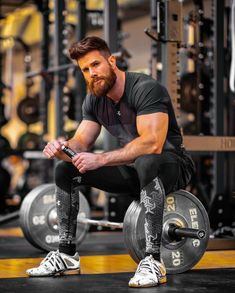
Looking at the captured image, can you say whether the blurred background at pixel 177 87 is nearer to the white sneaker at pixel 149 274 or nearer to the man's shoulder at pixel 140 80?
the man's shoulder at pixel 140 80

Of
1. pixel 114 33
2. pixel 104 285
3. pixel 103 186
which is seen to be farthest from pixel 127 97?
pixel 114 33

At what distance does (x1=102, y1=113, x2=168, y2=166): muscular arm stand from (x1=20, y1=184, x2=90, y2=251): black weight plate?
1.37 meters

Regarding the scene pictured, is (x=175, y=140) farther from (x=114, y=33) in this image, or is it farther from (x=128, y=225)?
(x=114, y=33)

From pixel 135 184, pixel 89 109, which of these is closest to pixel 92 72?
pixel 89 109

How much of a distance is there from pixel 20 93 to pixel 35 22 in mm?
2468

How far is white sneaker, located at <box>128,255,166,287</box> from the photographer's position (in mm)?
2949

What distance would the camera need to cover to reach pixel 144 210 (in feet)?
10.3

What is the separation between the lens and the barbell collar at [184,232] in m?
3.17

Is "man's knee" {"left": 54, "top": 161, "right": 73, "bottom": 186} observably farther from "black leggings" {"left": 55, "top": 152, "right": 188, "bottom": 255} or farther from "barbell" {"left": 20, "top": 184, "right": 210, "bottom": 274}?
"barbell" {"left": 20, "top": 184, "right": 210, "bottom": 274}

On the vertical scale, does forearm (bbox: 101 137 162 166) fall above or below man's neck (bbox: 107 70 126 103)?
below

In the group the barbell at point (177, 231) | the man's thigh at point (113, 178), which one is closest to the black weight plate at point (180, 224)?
the barbell at point (177, 231)

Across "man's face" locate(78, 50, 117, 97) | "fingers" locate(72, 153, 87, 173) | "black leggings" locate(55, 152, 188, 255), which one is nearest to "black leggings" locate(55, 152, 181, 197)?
"black leggings" locate(55, 152, 188, 255)

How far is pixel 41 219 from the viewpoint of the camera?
14.2 ft

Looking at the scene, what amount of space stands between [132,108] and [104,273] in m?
0.76
